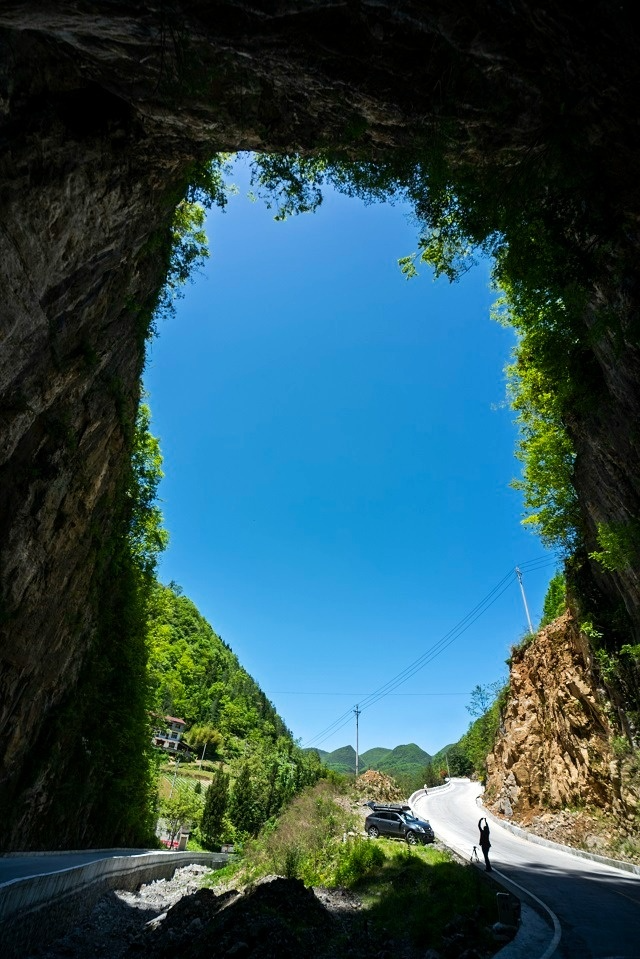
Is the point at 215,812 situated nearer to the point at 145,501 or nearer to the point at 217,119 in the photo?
the point at 145,501

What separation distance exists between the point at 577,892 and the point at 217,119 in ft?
61.5

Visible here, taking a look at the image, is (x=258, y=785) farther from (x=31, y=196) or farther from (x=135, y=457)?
(x=31, y=196)

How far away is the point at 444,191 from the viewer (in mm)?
9391

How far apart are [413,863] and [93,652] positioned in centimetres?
1434

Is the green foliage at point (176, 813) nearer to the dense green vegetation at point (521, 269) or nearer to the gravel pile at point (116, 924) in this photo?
the dense green vegetation at point (521, 269)

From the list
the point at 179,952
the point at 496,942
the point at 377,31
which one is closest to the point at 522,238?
the point at 377,31

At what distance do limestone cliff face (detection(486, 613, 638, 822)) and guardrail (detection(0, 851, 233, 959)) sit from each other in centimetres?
1769

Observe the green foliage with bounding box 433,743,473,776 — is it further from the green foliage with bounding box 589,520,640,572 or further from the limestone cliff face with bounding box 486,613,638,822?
the green foliage with bounding box 589,520,640,572

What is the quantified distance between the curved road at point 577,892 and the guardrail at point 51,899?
32.5 ft

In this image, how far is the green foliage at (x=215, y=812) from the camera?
42.3 m

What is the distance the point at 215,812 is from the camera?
1683 inches

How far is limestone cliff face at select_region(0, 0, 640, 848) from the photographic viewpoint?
6.19 m

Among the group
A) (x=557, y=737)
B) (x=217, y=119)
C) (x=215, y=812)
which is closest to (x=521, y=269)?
(x=217, y=119)

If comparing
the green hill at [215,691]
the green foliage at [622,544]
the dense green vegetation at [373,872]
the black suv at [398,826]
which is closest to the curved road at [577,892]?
the dense green vegetation at [373,872]
